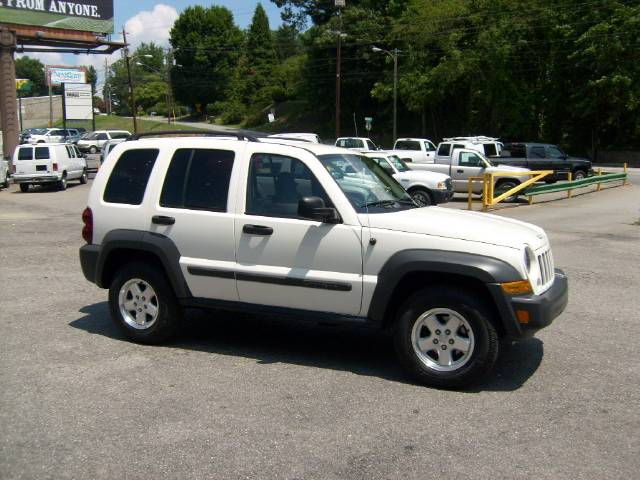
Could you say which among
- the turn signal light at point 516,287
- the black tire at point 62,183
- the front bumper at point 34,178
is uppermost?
the turn signal light at point 516,287

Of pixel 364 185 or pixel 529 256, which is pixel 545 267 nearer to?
pixel 529 256

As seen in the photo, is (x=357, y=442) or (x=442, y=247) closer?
(x=357, y=442)

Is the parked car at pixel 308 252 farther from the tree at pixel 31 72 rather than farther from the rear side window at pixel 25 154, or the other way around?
the tree at pixel 31 72

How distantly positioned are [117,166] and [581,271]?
711cm

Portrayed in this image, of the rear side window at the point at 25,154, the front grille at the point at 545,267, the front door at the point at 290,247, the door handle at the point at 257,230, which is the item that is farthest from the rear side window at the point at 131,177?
the rear side window at the point at 25,154

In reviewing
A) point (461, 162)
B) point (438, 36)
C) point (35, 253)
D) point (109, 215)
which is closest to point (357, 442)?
point (109, 215)

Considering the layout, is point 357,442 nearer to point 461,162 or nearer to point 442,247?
point 442,247

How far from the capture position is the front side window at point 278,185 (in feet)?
19.5

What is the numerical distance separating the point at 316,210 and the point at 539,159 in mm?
23620

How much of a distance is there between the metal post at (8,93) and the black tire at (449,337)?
35.8 meters

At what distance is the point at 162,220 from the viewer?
638cm

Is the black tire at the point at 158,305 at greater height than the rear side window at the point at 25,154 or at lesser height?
lesser

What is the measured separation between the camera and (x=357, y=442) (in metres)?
4.48

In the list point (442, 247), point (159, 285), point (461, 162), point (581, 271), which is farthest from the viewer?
point (461, 162)
